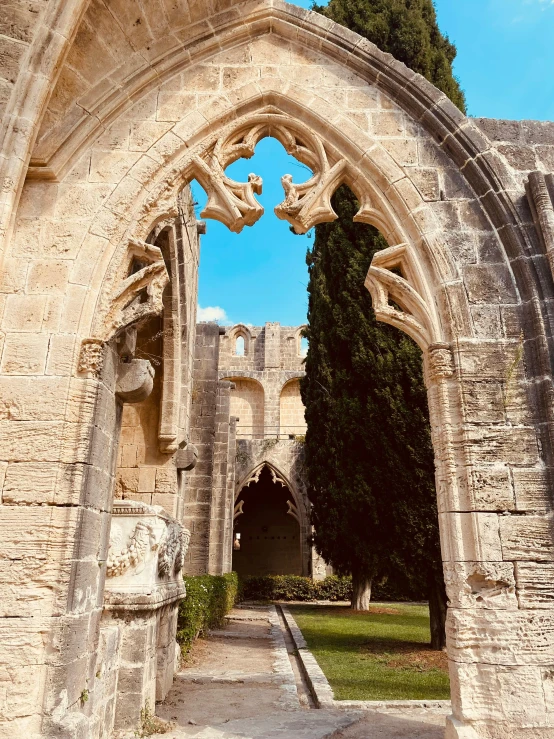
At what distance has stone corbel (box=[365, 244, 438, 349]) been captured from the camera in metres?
3.52

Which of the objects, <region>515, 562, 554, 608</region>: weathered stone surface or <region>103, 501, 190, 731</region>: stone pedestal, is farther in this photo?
<region>103, 501, 190, 731</region>: stone pedestal

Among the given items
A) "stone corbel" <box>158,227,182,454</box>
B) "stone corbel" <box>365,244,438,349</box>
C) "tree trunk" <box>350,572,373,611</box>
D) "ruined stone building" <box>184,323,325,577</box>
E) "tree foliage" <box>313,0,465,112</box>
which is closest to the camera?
"stone corbel" <box>365,244,438,349</box>

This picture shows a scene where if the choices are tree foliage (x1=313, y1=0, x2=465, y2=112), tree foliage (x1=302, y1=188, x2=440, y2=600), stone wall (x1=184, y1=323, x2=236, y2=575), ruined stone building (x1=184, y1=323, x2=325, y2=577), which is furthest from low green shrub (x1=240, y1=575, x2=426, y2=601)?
tree foliage (x1=313, y1=0, x2=465, y2=112)

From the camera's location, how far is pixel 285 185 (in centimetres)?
388

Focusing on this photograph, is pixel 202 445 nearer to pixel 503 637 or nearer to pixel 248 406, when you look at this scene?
pixel 503 637

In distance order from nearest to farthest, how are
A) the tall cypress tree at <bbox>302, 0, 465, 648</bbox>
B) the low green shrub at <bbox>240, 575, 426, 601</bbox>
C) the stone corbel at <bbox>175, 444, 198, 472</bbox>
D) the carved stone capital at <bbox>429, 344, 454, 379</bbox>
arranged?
the carved stone capital at <bbox>429, 344, 454, 379</bbox>, the stone corbel at <bbox>175, 444, 198, 472</bbox>, the tall cypress tree at <bbox>302, 0, 465, 648</bbox>, the low green shrub at <bbox>240, 575, 426, 601</bbox>

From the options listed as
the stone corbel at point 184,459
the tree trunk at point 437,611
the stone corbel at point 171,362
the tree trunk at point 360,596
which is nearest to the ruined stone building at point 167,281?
the stone corbel at point 171,362

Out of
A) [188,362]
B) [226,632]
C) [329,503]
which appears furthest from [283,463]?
[188,362]

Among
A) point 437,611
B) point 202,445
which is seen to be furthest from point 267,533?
point 437,611

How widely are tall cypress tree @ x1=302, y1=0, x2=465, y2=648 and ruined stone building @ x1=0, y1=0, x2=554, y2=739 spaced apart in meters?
4.57

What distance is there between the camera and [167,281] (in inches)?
144

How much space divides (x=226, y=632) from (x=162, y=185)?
840 cm

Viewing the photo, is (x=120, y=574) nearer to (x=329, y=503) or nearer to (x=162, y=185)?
(x=162, y=185)

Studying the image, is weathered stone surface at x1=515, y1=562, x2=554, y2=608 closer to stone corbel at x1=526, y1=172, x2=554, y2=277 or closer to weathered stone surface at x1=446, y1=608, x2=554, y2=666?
weathered stone surface at x1=446, y1=608, x2=554, y2=666
